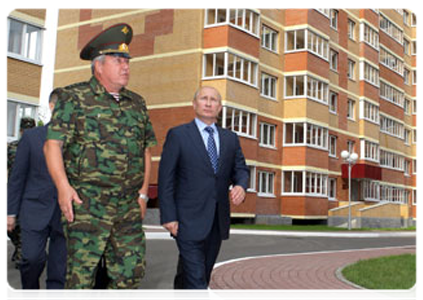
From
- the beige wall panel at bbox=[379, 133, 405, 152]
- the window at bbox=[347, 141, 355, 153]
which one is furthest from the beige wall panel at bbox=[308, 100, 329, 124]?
the beige wall panel at bbox=[379, 133, 405, 152]

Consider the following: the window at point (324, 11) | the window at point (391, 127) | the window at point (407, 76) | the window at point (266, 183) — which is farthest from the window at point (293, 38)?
the window at point (407, 76)

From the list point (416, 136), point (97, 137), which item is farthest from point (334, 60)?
point (97, 137)

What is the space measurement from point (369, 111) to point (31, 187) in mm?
37817

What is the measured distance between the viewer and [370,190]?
3856cm

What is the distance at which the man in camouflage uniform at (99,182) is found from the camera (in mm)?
3504

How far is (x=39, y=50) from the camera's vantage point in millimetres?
19438

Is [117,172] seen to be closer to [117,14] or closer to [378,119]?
[117,14]

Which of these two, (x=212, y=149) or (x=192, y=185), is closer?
(x=192, y=185)

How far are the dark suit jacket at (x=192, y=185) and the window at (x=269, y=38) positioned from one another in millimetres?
27430

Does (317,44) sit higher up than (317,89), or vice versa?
(317,44)

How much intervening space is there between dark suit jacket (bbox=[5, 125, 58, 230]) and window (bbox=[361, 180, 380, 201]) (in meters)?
35.1

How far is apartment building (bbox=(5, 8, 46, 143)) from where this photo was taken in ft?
60.7

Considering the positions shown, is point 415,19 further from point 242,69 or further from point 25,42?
point 25,42

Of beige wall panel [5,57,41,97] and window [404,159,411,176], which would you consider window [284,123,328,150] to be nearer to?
beige wall panel [5,57,41,97]
